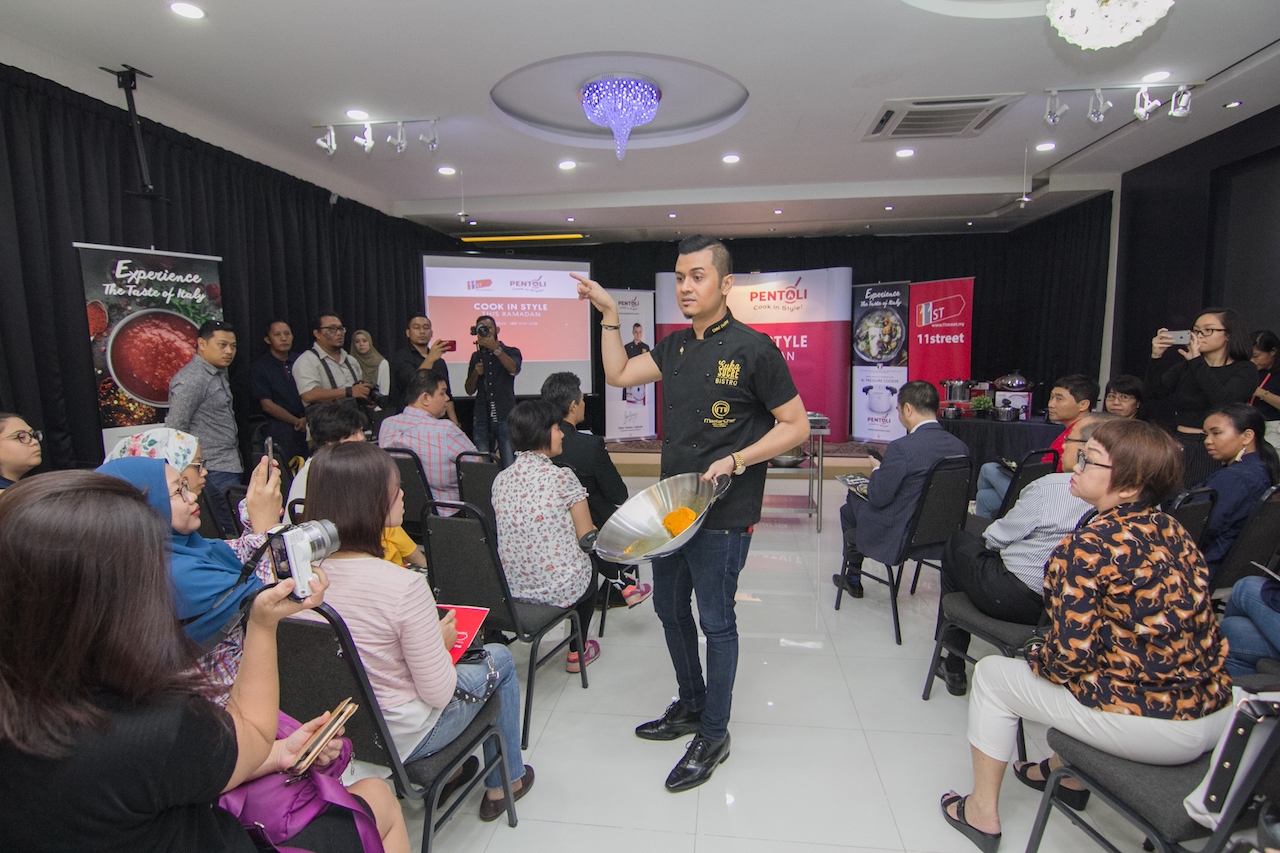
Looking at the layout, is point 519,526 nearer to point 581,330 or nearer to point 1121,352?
point 581,330

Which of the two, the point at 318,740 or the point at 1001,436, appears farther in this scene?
the point at 1001,436

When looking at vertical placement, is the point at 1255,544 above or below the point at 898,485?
below

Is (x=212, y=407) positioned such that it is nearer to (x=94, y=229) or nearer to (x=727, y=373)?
(x=94, y=229)

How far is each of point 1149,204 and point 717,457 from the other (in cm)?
569

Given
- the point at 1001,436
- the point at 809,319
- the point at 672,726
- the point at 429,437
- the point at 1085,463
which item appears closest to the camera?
the point at 1085,463

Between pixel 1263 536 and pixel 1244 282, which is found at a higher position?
pixel 1244 282

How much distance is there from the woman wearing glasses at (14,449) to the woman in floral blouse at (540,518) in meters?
1.67

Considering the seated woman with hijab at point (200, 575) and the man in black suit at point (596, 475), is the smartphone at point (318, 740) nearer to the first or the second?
the seated woman with hijab at point (200, 575)

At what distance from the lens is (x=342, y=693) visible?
1.25 m

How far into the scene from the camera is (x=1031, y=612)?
1929mm

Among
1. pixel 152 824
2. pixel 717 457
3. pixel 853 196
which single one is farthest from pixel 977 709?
pixel 853 196

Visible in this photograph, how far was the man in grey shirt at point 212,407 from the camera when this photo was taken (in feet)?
11.0

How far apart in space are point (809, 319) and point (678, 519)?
6260mm

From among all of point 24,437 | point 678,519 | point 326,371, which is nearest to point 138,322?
point 326,371
